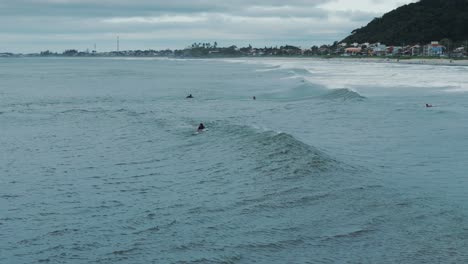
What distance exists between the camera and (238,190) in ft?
56.5

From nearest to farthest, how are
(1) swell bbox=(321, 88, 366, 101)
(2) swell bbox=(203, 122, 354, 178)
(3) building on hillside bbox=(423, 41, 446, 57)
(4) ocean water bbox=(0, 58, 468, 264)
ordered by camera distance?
(4) ocean water bbox=(0, 58, 468, 264) < (2) swell bbox=(203, 122, 354, 178) < (1) swell bbox=(321, 88, 366, 101) < (3) building on hillside bbox=(423, 41, 446, 57)

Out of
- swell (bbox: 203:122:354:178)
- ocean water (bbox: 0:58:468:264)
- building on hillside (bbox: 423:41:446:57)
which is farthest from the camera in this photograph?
building on hillside (bbox: 423:41:446:57)

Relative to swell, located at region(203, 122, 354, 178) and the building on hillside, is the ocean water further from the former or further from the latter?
the building on hillside

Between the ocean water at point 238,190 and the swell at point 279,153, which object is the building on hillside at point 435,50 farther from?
the swell at point 279,153

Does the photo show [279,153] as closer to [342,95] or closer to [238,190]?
[238,190]

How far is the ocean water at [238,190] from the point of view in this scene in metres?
12.4

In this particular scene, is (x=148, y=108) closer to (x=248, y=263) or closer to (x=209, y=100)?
(x=209, y=100)

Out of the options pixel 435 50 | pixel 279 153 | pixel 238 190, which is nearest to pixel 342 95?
pixel 279 153

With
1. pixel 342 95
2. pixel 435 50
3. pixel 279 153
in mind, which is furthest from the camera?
pixel 435 50

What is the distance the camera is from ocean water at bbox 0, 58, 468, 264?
12.4m

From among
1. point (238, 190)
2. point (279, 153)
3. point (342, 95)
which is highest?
point (342, 95)

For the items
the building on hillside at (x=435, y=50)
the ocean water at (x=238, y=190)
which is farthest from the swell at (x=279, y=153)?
the building on hillside at (x=435, y=50)

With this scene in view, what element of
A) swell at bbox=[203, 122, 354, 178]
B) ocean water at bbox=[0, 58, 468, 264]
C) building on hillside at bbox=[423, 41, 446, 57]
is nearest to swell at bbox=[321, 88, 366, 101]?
ocean water at bbox=[0, 58, 468, 264]

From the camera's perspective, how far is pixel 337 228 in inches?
531
